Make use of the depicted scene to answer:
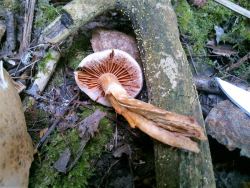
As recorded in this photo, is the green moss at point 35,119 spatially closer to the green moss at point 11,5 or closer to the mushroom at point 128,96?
A: the mushroom at point 128,96

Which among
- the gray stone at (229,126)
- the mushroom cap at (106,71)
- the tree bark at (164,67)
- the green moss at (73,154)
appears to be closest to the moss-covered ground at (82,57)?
the green moss at (73,154)

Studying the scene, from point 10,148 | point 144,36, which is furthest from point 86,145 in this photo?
point 144,36

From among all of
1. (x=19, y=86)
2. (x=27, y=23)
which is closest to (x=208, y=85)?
(x=19, y=86)

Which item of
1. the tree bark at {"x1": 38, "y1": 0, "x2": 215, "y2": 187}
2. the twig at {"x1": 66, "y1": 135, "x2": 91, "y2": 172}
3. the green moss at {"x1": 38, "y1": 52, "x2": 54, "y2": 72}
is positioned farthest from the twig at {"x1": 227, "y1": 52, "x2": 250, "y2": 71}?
the green moss at {"x1": 38, "y1": 52, "x2": 54, "y2": 72}

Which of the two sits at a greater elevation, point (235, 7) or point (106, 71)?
Answer: point (235, 7)

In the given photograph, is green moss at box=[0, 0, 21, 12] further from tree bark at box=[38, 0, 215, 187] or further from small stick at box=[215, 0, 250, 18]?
small stick at box=[215, 0, 250, 18]

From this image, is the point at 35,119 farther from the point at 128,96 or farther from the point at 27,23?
the point at 27,23
